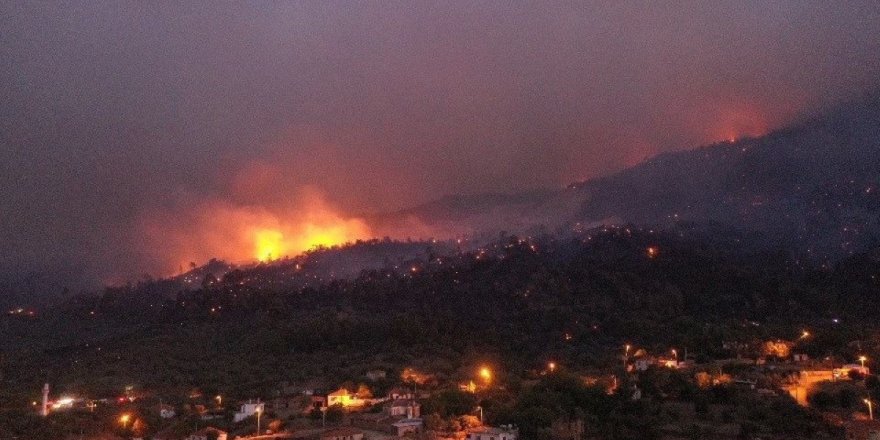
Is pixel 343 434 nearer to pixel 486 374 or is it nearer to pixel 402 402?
pixel 402 402

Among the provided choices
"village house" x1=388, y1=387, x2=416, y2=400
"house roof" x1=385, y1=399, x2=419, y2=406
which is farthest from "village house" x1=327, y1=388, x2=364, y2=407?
A: "house roof" x1=385, y1=399, x2=419, y2=406

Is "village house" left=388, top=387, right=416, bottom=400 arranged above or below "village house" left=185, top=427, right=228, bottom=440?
above

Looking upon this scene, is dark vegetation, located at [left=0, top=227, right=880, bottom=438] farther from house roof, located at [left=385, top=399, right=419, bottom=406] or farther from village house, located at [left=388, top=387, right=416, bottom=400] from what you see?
village house, located at [left=388, top=387, right=416, bottom=400]

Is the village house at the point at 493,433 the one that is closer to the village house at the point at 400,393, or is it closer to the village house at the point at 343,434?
the village house at the point at 343,434

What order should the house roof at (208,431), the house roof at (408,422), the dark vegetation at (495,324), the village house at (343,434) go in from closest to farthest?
the village house at (343,434)
the house roof at (408,422)
the house roof at (208,431)
the dark vegetation at (495,324)

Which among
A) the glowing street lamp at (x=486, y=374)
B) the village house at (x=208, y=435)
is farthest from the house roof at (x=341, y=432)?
the glowing street lamp at (x=486, y=374)

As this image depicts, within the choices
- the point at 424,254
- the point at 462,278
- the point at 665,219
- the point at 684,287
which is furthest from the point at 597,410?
the point at 665,219
